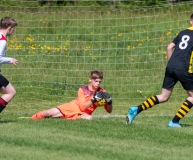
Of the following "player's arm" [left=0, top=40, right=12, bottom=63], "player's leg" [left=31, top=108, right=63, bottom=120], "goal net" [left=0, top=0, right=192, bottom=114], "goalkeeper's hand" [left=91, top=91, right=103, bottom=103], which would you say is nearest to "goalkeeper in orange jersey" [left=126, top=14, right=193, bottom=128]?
"goalkeeper's hand" [left=91, top=91, right=103, bottom=103]

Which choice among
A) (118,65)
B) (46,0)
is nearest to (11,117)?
(118,65)

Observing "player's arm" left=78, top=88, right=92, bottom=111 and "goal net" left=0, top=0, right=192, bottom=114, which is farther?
"goal net" left=0, top=0, right=192, bottom=114

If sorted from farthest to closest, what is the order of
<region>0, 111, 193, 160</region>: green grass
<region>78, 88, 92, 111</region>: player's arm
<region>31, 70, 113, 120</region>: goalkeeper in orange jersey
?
<region>31, 70, 113, 120</region>: goalkeeper in orange jersey < <region>78, 88, 92, 111</region>: player's arm < <region>0, 111, 193, 160</region>: green grass

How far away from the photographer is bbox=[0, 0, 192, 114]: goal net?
14555mm

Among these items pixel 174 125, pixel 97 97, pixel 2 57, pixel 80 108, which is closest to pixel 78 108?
pixel 80 108

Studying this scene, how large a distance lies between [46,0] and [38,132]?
9.92 metres

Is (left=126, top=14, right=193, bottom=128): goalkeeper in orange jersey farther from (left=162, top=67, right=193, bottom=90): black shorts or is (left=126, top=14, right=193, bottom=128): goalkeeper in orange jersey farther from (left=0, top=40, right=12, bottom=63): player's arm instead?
(left=0, top=40, right=12, bottom=63): player's arm

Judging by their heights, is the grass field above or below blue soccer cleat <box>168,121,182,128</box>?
above

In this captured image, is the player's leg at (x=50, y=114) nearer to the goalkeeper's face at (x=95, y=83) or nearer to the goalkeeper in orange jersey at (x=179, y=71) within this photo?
the goalkeeper's face at (x=95, y=83)

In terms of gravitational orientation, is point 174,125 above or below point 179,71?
below

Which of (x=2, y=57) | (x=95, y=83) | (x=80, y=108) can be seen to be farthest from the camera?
(x=80, y=108)

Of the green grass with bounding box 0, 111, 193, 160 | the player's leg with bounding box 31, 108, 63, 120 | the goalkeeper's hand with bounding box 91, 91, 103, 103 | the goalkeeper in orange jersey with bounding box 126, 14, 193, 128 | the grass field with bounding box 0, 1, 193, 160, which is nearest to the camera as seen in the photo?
the green grass with bounding box 0, 111, 193, 160

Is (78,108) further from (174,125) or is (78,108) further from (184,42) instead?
(184,42)

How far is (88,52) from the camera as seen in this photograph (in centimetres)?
1570
